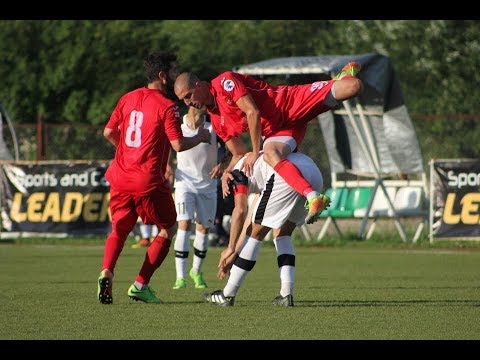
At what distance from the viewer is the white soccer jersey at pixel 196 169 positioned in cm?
1509

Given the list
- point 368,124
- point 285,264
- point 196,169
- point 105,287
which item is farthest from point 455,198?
point 105,287

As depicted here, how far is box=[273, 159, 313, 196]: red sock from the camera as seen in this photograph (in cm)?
1095

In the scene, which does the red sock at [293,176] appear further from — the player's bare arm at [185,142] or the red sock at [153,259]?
the red sock at [153,259]

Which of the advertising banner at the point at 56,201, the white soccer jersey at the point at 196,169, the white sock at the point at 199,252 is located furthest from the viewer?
the advertising banner at the point at 56,201

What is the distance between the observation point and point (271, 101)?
11336 mm

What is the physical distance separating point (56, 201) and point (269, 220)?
1399cm

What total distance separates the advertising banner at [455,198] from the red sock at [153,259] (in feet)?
37.2

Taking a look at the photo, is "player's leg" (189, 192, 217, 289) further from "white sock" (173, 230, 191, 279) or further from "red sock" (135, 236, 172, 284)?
"red sock" (135, 236, 172, 284)

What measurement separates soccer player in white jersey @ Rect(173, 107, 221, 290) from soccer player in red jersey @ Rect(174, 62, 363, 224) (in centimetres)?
301

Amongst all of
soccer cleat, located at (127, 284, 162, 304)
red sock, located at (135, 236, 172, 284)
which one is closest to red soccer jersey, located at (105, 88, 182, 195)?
red sock, located at (135, 236, 172, 284)

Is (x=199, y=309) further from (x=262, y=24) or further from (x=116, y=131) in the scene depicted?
(x=262, y=24)

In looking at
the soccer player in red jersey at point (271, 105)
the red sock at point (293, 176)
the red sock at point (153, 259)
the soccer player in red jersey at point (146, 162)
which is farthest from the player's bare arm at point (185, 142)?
the red sock at point (153, 259)

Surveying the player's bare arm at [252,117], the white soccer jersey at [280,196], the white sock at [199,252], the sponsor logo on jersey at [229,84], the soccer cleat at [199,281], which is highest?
the sponsor logo on jersey at [229,84]

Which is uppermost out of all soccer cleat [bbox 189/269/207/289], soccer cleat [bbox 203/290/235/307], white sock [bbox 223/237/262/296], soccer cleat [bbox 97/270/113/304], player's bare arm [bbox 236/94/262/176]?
player's bare arm [bbox 236/94/262/176]
